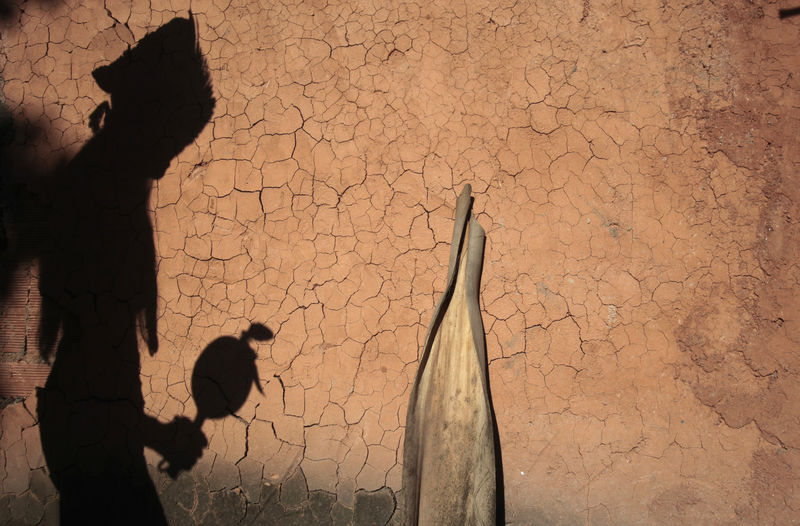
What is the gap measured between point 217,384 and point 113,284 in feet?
Result: 2.91

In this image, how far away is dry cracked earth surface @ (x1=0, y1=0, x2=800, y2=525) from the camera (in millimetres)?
2682

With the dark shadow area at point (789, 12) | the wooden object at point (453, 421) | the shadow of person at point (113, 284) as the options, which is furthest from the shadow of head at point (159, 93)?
the dark shadow area at point (789, 12)

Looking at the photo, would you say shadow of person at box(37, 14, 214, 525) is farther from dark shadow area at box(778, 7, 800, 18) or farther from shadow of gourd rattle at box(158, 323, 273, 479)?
dark shadow area at box(778, 7, 800, 18)

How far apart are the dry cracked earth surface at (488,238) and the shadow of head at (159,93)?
0.07m

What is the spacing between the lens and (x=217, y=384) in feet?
9.22

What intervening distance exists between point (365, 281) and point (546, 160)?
4.36 ft

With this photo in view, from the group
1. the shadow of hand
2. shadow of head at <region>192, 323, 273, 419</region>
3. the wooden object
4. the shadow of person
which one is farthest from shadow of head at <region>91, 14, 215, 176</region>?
the wooden object

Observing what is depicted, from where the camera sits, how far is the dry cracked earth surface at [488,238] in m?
2.68

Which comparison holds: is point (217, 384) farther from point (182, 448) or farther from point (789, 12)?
point (789, 12)

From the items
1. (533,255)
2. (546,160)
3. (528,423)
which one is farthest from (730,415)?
(546,160)

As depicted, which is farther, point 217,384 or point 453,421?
point 217,384

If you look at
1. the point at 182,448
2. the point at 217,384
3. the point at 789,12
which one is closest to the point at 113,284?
the point at 217,384

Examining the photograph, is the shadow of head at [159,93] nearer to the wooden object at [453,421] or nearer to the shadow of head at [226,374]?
the shadow of head at [226,374]

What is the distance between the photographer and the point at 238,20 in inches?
120
